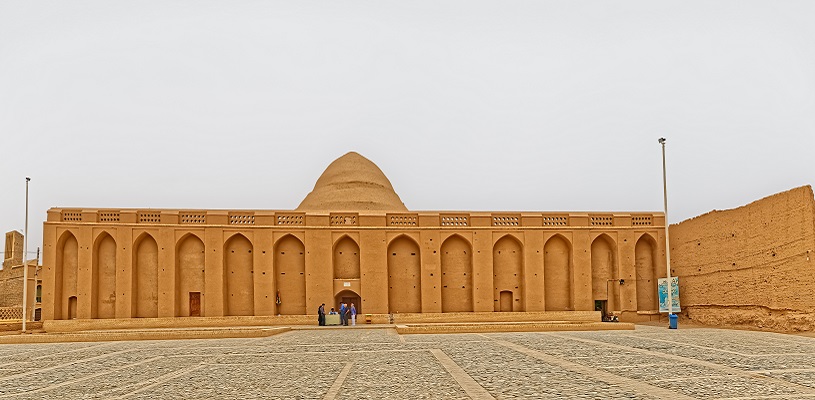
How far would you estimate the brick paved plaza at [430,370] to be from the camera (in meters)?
8.36

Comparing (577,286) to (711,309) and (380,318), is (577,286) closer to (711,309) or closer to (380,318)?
(711,309)

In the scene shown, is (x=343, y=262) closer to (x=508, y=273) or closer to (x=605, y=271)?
(x=508, y=273)

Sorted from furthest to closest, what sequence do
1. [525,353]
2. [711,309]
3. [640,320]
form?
1. [640,320]
2. [711,309]
3. [525,353]

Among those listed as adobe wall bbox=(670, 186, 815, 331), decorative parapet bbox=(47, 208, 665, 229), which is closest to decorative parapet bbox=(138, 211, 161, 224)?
decorative parapet bbox=(47, 208, 665, 229)

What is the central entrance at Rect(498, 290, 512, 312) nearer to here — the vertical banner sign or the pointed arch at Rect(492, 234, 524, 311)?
the pointed arch at Rect(492, 234, 524, 311)

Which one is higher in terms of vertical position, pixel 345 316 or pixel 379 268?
pixel 379 268

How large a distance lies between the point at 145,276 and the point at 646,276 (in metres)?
23.3

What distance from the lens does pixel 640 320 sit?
2903cm

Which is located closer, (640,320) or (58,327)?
(58,327)

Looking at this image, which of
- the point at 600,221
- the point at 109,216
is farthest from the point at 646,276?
the point at 109,216

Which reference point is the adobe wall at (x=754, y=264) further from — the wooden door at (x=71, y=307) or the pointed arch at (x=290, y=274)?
the wooden door at (x=71, y=307)

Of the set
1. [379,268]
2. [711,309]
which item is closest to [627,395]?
[711,309]

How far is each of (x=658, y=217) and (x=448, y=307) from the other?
35.7ft

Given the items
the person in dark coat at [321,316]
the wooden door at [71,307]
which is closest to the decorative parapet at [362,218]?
the wooden door at [71,307]
